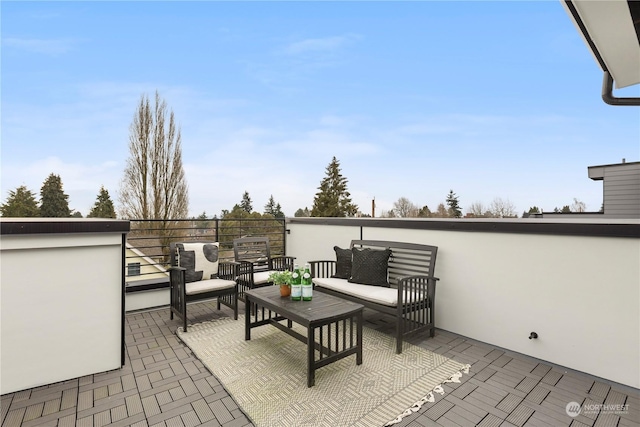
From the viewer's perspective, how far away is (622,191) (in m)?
6.73

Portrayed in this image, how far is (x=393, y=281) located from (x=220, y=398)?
2.30m

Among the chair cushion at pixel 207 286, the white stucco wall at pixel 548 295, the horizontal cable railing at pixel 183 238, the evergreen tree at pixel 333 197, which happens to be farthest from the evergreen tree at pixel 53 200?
the white stucco wall at pixel 548 295

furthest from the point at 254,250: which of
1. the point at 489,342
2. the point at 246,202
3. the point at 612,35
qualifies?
the point at 246,202

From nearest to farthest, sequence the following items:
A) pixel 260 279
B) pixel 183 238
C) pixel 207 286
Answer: pixel 207 286
pixel 260 279
pixel 183 238

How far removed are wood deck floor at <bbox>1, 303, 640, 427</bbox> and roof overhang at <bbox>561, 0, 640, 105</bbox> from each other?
2.48 m

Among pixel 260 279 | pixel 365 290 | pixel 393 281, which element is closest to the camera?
pixel 365 290

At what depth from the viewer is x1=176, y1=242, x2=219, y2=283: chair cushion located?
3760mm

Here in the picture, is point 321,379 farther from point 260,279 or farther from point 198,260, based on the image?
point 198,260

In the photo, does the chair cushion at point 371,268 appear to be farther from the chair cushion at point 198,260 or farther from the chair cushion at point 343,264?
the chair cushion at point 198,260

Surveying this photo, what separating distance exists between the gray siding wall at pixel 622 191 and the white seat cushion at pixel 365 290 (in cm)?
676

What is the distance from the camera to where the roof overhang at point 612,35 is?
167 centimetres

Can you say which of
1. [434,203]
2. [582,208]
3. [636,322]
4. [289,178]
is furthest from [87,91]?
[582,208]

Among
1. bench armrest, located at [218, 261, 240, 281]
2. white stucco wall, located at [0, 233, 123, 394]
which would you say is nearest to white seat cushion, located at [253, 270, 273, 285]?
bench armrest, located at [218, 261, 240, 281]

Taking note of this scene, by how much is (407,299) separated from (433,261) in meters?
0.59
